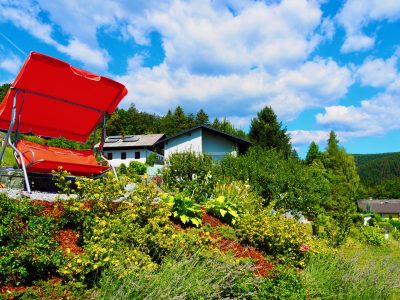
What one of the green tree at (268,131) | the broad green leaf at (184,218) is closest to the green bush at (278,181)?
the broad green leaf at (184,218)

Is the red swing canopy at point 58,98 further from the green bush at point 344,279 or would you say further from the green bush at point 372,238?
the green bush at point 372,238

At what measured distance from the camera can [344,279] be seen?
17.8 ft

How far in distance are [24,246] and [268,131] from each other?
3517 centimetres

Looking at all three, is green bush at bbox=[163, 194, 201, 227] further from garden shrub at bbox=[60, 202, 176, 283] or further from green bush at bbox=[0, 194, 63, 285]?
green bush at bbox=[0, 194, 63, 285]

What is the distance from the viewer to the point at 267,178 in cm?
1534

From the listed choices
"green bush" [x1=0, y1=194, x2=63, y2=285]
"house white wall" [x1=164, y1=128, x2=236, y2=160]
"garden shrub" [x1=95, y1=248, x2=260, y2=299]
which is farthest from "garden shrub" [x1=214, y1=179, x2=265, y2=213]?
"house white wall" [x1=164, y1=128, x2=236, y2=160]

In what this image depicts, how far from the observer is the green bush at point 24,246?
132 inches

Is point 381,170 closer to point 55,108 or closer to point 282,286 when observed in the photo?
point 55,108

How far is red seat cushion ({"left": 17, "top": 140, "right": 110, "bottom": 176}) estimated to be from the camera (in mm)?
6555

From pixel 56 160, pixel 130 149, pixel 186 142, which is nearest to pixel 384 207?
pixel 130 149

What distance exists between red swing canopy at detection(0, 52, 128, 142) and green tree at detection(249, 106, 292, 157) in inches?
1175

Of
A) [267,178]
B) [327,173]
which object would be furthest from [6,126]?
[327,173]

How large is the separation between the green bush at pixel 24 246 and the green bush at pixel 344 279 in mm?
3182

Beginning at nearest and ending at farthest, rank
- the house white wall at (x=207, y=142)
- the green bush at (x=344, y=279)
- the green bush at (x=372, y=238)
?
the green bush at (x=344, y=279) → the green bush at (x=372, y=238) → the house white wall at (x=207, y=142)
